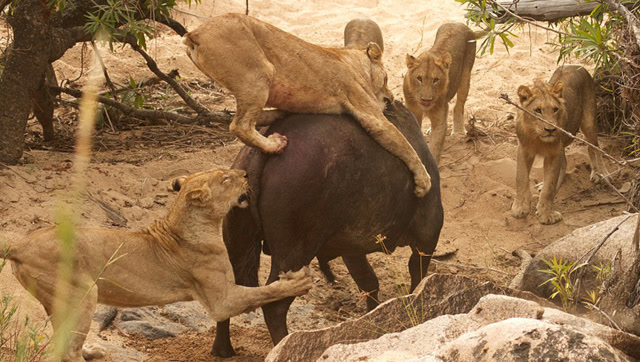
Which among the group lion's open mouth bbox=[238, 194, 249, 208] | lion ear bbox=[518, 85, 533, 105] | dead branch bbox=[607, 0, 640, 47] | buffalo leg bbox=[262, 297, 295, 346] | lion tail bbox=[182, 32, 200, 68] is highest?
dead branch bbox=[607, 0, 640, 47]

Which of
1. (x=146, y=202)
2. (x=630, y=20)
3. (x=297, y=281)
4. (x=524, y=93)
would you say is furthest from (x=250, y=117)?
(x=524, y=93)

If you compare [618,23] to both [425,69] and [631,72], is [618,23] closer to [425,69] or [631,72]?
[631,72]

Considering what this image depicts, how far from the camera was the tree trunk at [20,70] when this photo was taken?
734 cm

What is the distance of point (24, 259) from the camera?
468 cm

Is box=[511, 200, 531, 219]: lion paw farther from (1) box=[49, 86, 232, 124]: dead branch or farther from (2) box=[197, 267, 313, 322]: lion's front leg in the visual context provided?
(2) box=[197, 267, 313, 322]: lion's front leg

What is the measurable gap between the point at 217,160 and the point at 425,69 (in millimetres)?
2647

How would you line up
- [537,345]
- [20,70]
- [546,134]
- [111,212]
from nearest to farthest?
[537,345] < [111,212] < [20,70] < [546,134]

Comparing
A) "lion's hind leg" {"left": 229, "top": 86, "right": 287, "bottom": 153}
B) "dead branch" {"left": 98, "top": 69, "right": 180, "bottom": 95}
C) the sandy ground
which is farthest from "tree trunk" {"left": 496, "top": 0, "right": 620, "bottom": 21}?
"lion's hind leg" {"left": 229, "top": 86, "right": 287, "bottom": 153}

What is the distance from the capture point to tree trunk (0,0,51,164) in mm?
7340

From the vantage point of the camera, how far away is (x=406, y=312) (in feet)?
15.1

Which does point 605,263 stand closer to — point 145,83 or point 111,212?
point 111,212

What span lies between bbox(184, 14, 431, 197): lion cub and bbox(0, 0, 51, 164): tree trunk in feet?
9.13

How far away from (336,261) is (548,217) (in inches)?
91.6

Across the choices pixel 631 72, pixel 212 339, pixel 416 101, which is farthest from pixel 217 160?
pixel 631 72
